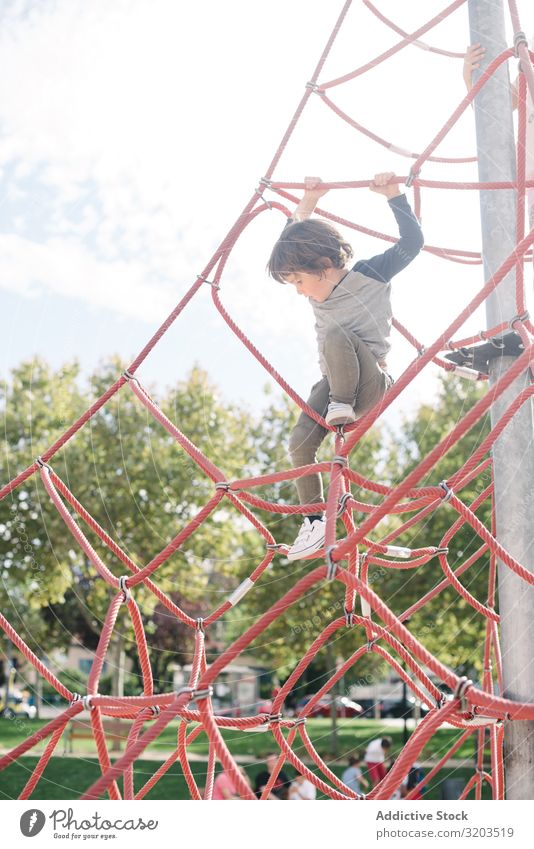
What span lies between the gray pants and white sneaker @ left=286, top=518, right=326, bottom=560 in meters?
0.13

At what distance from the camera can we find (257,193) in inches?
89.6

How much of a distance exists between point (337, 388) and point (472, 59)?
33.8 inches

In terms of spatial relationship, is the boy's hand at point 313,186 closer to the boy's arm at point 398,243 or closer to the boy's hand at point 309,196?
the boy's hand at point 309,196

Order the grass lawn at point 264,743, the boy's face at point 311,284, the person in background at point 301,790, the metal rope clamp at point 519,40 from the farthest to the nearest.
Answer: the grass lawn at point 264,743, the person in background at point 301,790, the boy's face at point 311,284, the metal rope clamp at point 519,40

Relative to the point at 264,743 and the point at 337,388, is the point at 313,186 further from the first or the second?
the point at 264,743

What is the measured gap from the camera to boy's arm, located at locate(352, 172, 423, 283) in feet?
6.16

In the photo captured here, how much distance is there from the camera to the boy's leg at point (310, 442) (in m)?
1.98

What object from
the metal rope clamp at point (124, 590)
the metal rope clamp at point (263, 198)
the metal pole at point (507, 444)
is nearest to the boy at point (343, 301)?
the metal pole at point (507, 444)

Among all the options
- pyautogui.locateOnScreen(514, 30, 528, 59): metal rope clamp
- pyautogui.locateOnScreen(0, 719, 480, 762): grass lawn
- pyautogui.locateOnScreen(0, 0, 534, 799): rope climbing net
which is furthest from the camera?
pyautogui.locateOnScreen(0, 719, 480, 762): grass lawn

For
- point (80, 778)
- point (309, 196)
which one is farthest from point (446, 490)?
point (80, 778)

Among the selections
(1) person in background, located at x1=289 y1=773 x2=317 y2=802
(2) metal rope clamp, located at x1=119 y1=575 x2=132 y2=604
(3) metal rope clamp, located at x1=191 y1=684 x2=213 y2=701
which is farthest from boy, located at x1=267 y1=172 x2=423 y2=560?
(1) person in background, located at x1=289 y1=773 x2=317 y2=802

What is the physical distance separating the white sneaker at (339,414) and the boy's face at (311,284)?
0.28m

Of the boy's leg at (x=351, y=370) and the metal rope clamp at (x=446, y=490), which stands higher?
the boy's leg at (x=351, y=370)

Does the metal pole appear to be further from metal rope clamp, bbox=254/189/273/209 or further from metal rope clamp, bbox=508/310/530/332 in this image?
metal rope clamp, bbox=254/189/273/209
